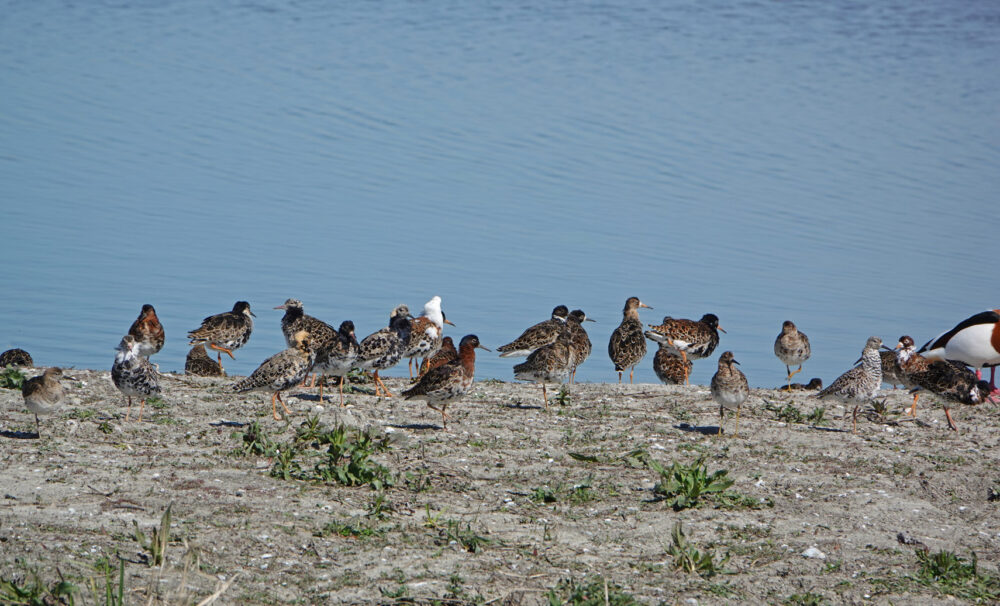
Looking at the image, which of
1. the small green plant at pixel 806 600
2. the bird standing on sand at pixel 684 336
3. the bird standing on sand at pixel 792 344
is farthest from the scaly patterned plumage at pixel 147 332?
the small green plant at pixel 806 600

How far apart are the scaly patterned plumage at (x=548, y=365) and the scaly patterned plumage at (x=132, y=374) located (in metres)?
4.50

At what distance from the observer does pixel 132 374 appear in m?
11.9

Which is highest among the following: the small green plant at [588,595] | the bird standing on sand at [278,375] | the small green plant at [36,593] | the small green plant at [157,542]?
the bird standing on sand at [278,375]

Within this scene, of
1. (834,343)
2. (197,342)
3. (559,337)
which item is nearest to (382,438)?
(559,337)

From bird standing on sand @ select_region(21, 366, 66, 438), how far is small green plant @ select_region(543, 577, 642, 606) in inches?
213

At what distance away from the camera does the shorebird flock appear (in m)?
12.4

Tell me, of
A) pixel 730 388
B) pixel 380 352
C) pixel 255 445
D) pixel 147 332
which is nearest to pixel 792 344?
pixel 730 388

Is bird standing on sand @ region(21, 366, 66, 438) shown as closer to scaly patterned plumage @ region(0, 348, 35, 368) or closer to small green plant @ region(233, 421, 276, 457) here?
small green plant @ region(233, 421, 276, 457)

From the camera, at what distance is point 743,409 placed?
1408 centimetres

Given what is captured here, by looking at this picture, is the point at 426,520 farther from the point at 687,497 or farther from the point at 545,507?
the point at 687,497

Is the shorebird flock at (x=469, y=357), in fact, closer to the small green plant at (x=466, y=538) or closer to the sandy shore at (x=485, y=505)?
the sandy shore at (x=485, y=505)

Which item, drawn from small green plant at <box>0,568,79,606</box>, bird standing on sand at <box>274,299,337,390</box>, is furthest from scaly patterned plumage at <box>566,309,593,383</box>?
small green plant at <box>0,568,79,606</box>

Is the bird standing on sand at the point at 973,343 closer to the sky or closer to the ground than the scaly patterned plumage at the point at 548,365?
closer to the sky

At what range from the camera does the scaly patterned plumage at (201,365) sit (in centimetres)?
1667
